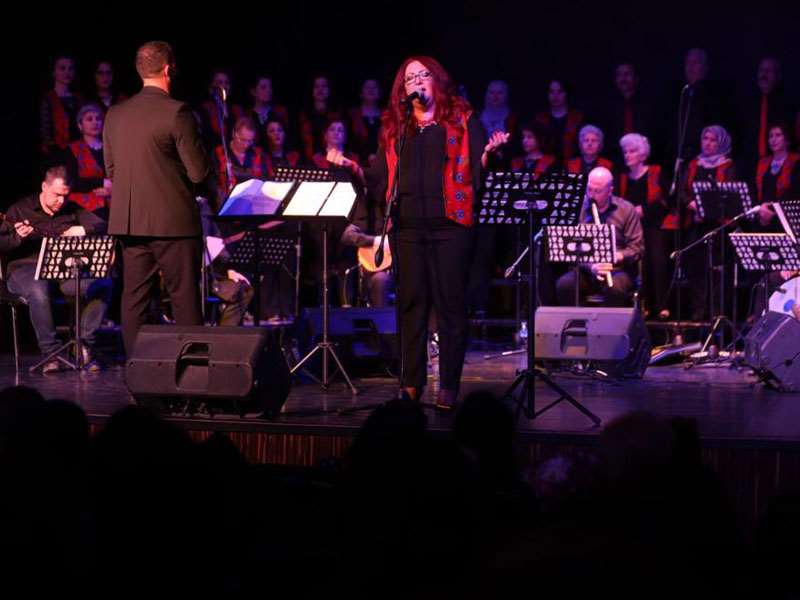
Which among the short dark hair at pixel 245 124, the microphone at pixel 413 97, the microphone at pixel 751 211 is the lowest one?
the microphone at pixel 751 211

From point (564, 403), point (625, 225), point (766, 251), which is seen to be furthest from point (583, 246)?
point (564, 403)

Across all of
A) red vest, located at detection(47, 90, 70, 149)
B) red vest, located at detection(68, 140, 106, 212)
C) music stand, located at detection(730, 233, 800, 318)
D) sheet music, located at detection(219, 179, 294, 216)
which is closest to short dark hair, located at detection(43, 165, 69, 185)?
red vest, located at detection(68, 140, 106, 212)

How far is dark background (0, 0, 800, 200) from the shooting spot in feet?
36.6

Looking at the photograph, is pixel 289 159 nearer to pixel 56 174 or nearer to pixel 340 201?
pixel 56 174

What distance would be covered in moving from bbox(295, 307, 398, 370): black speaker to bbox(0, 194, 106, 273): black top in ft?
7.05

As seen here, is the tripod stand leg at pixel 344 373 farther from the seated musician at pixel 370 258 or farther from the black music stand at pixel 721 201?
the black music stand at pixel 721 201

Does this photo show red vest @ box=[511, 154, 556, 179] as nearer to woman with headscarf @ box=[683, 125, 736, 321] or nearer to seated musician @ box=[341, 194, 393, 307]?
woman with headscarf @ box=[683, 125, 736, 321]

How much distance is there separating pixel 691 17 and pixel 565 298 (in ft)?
12.6

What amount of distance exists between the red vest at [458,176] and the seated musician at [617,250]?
12.3 ft

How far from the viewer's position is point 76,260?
308 inches

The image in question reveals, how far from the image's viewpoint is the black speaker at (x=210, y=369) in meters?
5.26

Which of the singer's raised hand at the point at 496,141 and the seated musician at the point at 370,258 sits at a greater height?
the singer's raised hand at the point at 496,141

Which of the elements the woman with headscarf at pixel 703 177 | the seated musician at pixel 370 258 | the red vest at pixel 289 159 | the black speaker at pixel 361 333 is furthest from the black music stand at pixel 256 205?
the woman with headscarf at pixel 703 177

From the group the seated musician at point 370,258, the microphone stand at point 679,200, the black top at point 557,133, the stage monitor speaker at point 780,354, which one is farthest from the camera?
the black top at point 557,133
